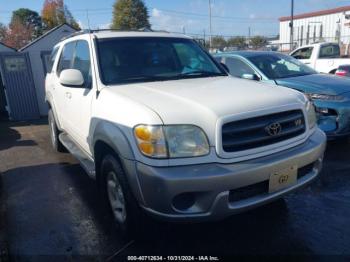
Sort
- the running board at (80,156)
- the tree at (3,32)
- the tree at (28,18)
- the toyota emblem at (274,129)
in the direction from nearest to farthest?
the toyota emblem at (274,129) → the running board at (80,156) → the tree at (3,32) → the tree at (28,18)

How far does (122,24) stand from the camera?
2391 inches

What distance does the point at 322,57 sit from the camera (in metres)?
13.0

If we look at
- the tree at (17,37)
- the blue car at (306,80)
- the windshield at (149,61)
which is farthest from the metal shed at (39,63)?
the tree at (17,37)

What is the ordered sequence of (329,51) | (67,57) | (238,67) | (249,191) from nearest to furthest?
(249,191) → (67,57) → (238,67) → (329,51)

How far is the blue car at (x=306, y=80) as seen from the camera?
5578 millimetres

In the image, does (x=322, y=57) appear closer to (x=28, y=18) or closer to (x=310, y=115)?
(x=310, y=115)

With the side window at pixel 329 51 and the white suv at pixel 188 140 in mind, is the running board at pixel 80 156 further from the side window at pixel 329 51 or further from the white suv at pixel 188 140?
the side window at pixel 329 51

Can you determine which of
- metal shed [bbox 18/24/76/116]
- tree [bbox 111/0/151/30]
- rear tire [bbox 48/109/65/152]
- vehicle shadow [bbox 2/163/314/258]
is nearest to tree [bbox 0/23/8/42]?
tree [bbox 111/0/151/30]

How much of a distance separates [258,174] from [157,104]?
0.96 m

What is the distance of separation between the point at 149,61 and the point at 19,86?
6836 mm

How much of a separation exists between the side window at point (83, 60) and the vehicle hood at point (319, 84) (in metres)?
3.54

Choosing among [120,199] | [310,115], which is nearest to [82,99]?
[120,199]

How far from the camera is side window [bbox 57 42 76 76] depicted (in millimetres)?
4863

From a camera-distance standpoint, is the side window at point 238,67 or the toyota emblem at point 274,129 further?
the side window at point 238,67
